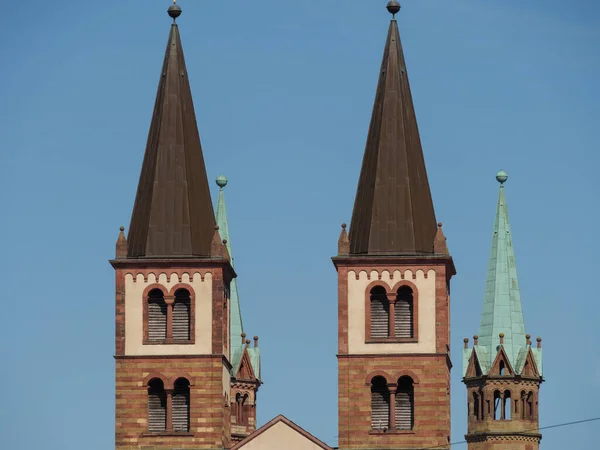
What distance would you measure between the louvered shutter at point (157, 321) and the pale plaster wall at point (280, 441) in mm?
4508

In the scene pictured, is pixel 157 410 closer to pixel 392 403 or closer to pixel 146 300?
pixel 146 300

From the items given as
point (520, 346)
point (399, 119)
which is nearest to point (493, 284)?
Result: point (520, 346)

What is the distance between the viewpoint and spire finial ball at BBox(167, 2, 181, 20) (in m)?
103

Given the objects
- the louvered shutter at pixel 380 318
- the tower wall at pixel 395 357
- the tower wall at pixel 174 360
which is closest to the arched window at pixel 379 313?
the louvered shutter at pixel 380 318

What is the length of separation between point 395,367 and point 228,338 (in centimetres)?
612

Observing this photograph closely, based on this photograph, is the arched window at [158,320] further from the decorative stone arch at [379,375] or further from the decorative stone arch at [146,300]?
the decorative stone arch at [379,375]

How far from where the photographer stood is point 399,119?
10188 cm

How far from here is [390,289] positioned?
10038 centimetres

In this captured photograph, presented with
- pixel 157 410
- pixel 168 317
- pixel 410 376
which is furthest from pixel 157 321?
pixel 410 376

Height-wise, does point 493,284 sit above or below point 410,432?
above

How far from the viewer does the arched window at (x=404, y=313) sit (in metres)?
100

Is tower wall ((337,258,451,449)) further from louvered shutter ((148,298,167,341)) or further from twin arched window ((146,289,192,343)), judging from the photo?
louvered shutter ((148,298,167,341))

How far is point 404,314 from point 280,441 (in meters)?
5.71

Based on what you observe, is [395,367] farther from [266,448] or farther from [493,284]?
[493,284]
